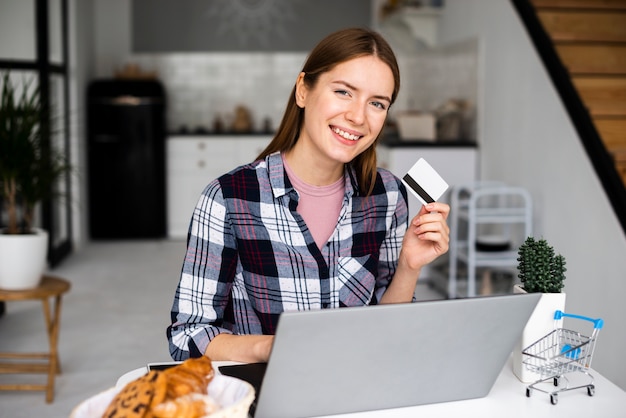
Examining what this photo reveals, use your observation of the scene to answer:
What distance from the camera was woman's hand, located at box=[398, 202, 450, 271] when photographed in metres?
1.55

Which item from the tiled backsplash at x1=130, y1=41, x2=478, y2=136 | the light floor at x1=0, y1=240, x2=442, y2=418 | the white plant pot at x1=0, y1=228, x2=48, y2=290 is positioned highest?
the tiled backsplash at x1=130, y1=41, x2=478, y2=136

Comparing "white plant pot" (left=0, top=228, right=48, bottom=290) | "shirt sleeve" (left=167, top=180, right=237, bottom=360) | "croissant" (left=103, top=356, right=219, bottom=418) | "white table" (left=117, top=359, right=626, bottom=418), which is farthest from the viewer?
"white plant pot" (left=0, top=228, right=48, bottom=290)

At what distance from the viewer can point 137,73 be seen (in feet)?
25.2

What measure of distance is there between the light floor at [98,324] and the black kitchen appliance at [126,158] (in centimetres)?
62

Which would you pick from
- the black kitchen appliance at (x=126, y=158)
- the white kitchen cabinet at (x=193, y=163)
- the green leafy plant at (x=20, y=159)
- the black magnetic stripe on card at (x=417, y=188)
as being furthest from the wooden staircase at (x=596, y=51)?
the black kitchen appliance at (x=126, y=158)

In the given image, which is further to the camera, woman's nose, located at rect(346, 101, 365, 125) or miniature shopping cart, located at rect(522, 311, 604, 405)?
woman's nose, located at rect(346, 101, 365, 125)

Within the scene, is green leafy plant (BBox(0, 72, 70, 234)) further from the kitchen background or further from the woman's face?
the kitchen background

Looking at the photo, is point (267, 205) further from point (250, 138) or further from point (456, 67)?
point (250, 138)

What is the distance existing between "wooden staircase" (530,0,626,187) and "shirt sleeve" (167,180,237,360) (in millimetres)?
2543

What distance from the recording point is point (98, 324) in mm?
4633

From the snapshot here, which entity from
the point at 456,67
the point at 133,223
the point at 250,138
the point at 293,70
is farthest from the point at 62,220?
the point at 456,67

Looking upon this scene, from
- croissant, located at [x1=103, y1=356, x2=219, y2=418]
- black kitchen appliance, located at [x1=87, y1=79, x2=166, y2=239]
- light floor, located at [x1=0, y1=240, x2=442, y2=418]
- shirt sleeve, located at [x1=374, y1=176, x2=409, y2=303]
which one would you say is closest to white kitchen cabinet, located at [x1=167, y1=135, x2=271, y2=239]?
black kitchen appliance, located at [x1=87, y1=79, x2=166, y2=239]

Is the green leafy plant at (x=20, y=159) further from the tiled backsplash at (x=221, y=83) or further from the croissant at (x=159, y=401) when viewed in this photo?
the tiled backsplash at (x=221, y=83)

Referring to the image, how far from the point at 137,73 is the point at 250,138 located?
1278 mm
